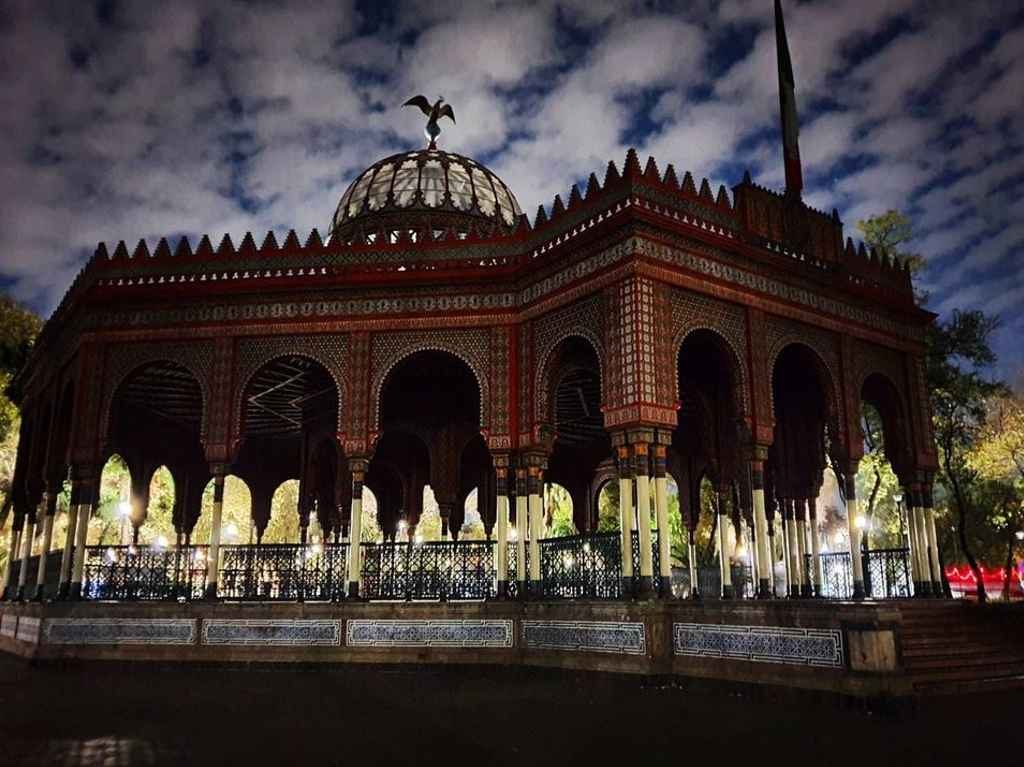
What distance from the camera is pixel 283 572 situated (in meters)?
13.8

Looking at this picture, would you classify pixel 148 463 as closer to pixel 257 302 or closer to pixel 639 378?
pixel 257 302

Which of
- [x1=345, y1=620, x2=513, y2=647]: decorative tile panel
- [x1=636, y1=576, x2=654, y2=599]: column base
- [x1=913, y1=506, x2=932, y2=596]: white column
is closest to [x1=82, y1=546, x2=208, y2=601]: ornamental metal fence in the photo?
[x1=345, y1=620, x2=513, y2=647]: decorative tile panel

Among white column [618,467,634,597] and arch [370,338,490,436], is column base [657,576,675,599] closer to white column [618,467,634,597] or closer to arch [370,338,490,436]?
white column [618,467,634,597]

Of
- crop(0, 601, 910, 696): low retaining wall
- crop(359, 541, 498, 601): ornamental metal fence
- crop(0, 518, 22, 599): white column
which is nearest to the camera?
crop(0, 601, 910, 696): low retaining wall

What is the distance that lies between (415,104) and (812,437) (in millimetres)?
12219

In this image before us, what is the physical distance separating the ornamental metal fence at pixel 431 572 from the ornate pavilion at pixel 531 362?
3cm

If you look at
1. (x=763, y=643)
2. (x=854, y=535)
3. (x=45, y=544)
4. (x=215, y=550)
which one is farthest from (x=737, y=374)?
(x=45, y=544)

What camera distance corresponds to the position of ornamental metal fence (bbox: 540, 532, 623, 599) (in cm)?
1223

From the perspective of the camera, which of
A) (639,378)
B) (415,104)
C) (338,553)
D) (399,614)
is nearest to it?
(639,378)

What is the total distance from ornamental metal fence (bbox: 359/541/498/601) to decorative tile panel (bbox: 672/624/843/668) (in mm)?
3909

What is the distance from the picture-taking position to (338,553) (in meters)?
13.9

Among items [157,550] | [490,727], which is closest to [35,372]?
[157,550]

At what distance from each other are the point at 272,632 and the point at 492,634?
3.50 m

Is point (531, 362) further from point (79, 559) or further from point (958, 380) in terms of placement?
point (958, 380)
